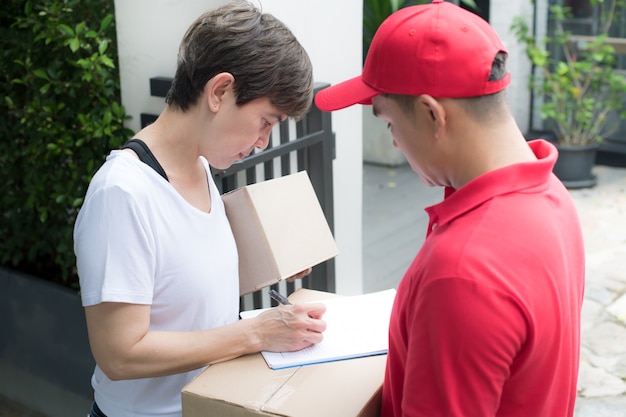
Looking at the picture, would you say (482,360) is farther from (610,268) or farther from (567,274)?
(610,268)

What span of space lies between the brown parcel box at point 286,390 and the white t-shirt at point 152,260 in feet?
0.50

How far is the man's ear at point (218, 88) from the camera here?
5.40 feet

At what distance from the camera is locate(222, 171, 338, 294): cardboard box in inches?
77.2

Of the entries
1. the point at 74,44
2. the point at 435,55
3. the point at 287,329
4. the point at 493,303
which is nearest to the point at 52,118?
the point at 74,44

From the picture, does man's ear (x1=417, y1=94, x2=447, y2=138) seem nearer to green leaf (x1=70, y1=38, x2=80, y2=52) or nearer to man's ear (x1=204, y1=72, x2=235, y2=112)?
man's ear (x1=204, y1=72, x2=235, y2=112)

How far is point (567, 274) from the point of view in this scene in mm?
1243

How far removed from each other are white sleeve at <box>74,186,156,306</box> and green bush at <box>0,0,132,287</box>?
152cm

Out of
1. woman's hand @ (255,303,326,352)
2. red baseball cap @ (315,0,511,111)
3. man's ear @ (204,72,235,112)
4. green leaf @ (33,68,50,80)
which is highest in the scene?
red baseball cap @ (315,0,511,111)

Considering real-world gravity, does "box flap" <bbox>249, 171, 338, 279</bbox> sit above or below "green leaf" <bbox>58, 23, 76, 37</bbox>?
below

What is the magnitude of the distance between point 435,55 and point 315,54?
191 centimetres

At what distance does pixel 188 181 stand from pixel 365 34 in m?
5.19

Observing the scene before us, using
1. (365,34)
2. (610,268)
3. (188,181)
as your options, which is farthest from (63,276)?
(365,34)

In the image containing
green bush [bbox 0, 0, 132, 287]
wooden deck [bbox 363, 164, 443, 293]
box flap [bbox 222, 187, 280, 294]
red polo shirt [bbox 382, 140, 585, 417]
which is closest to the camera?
red polo shirt [bbox 382, 140, 585, 417]

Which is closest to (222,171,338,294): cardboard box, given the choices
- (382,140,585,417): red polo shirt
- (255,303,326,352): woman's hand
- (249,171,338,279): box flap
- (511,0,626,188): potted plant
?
(249,171,338,279): box flap
